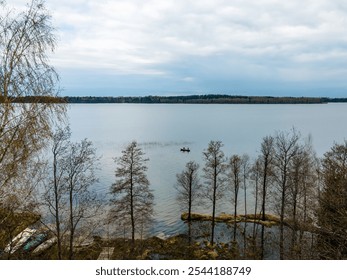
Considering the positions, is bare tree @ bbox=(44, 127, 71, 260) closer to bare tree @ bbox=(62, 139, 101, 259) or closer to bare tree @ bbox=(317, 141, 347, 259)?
bare tree @ bbox=(62, 139, 101, 259)

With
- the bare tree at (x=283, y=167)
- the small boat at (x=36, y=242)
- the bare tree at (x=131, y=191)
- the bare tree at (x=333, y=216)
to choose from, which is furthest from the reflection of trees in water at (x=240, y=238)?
the small boat at (x=36, y=242)

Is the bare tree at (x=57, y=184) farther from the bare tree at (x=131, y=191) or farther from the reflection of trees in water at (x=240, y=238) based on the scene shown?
the reflection of trees in water at (x=240, y=238)

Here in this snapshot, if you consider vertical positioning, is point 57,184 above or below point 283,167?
above

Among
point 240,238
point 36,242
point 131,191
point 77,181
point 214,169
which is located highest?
point 77,181

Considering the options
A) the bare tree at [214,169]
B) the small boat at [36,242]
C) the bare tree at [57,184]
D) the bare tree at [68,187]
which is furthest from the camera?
the bare tree at [214,169]

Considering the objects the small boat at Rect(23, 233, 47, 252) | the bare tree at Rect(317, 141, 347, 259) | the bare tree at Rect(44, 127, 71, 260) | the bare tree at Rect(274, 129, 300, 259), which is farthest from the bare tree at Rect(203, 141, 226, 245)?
the small boat at Rect(23, 233, 47, 252)

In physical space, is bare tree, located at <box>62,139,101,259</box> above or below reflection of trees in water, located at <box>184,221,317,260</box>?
above

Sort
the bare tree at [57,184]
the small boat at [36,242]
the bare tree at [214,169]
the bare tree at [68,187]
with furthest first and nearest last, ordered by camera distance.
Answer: the bare tree at [214,169]
the small boat at [36,242]
the bare tree at [68,187]
the bare tree at [57,184]

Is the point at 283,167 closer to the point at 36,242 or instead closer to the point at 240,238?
the point at 240,238

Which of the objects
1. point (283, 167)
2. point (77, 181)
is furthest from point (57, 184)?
point (283, 167)

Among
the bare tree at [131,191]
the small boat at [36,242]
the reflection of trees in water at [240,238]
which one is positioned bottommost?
the reflection of trees in water at [240,238]
